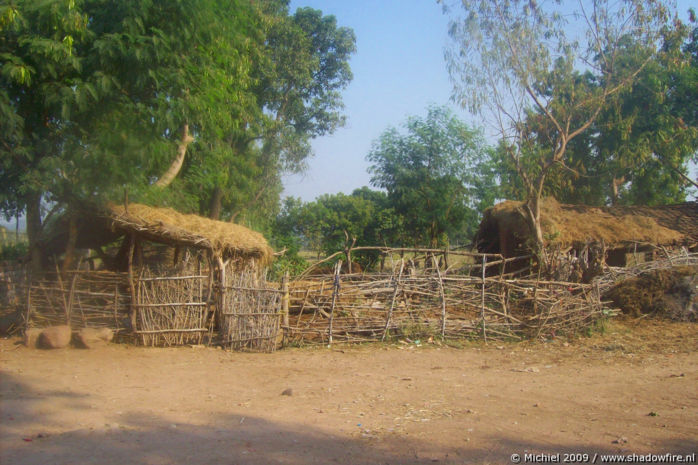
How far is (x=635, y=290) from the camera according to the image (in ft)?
38.2

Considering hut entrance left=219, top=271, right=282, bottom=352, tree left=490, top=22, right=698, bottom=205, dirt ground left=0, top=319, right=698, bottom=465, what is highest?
tree left=490, top=22, right=698, bottom=205

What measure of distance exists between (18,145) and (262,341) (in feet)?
16.0

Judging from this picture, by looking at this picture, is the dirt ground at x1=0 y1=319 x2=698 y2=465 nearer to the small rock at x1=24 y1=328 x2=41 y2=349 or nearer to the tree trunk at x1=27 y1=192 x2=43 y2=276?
the small rock at x1=24 y1=328 x2=41 y2=349

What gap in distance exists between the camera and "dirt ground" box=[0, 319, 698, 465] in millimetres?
4469

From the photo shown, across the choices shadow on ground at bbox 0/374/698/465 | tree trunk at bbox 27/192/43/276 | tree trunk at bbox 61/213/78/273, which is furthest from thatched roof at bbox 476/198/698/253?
tree trunk at bbox 27/192/43/276

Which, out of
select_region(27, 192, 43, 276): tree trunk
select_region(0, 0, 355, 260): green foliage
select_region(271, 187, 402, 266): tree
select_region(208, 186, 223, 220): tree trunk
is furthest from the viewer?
select_region(271, 187, 402, 266): tree

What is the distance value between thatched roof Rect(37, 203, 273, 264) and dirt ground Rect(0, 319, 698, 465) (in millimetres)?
1814

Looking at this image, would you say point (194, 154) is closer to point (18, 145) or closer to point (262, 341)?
point (18, 145)

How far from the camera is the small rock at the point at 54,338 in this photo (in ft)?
28.4

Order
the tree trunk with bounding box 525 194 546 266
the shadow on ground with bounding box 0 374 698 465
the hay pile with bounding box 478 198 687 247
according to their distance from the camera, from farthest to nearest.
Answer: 1. the hay pile with bounding box 478 198 687 247
2. the tree trunk with bounding box 525 194 546 266
3. the shadow on ground with bounding box 0 374 698 465

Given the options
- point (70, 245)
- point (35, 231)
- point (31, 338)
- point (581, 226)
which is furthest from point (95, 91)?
point (581, 226)

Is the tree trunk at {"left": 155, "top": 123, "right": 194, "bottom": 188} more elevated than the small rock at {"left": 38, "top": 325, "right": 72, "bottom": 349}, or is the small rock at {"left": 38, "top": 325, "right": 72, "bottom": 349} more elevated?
the tree trunk at {"left": 155, "top": 123, "right": 194, "bottom": 188}

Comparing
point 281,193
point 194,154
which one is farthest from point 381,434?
point 281,193

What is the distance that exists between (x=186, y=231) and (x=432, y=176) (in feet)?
35.7
